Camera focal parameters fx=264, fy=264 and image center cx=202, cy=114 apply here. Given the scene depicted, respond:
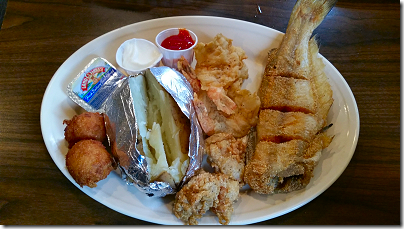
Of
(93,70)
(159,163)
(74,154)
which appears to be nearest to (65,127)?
(74,154)

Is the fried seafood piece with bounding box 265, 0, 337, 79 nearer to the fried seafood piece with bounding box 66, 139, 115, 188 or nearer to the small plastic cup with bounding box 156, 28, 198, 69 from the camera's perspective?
the small plastic cup with bounding box 156, 28, 198, 69

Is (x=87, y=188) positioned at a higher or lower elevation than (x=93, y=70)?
lower

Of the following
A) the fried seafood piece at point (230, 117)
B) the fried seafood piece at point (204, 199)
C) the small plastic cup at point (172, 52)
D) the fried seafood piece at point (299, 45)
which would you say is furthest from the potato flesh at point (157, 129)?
the fried seafood piece at point (299, 45)

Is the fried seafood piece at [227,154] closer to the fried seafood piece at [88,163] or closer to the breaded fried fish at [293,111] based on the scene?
the breaded fried fish at [293,111]

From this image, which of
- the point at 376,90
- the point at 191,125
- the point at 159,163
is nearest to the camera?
the point at 159,163

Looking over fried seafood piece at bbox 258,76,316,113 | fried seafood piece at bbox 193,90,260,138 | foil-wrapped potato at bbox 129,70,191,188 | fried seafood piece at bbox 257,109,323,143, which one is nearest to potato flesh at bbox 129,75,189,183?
foil-wrapped potato at bbox 129,70,191,188

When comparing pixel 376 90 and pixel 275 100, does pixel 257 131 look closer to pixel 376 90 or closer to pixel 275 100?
pixel 275 100

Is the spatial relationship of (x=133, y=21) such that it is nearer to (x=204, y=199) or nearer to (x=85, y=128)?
(x=85, y=128)
